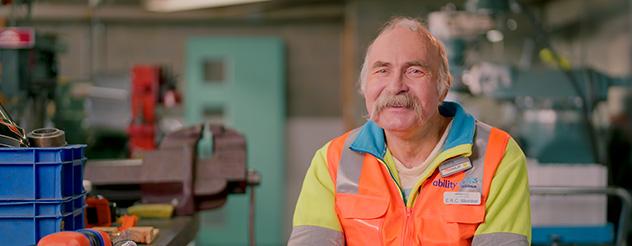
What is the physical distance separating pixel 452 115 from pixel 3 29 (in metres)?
2.69

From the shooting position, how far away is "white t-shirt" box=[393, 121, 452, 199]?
232 cm

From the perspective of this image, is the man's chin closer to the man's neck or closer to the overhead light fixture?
the man's neck

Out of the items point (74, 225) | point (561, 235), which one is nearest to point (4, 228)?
point (74, 225)

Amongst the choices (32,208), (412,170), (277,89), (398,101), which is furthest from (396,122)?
(277,89)

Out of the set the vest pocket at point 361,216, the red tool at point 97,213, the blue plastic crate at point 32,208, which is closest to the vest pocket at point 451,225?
the vest pocket at point 361,216

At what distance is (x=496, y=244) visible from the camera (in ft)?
7.02

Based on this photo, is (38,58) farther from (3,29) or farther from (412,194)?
(412,194)

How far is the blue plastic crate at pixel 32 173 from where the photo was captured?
2.21 metres

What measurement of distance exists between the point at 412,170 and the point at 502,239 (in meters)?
0.34

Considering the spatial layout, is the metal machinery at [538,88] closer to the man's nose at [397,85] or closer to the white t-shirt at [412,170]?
the white t-shirt at [412,170]

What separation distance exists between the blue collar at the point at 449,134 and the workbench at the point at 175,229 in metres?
0.67

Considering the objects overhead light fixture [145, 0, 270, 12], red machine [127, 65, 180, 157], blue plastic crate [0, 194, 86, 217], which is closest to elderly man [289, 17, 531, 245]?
blue plastic crate [0, 194, 86, 217]

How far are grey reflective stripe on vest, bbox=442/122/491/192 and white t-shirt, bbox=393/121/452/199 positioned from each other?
0.11 metres

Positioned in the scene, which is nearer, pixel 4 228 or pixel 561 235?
pixel 4 228
